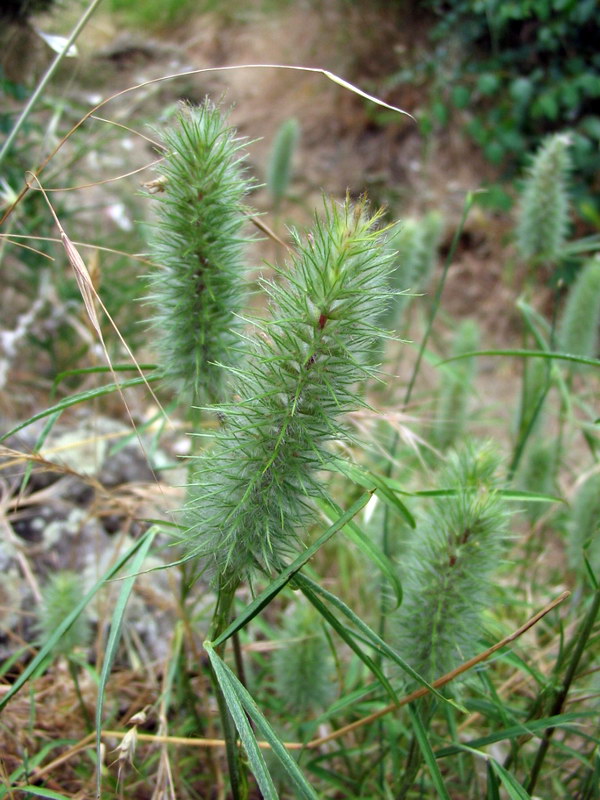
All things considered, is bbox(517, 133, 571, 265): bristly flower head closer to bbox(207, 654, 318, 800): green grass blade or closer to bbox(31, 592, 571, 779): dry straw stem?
bbox(31, 592, 571, 779): dry straw stem

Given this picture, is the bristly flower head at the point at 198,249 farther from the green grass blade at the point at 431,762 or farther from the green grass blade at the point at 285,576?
the green grass blade at the point at 431,762

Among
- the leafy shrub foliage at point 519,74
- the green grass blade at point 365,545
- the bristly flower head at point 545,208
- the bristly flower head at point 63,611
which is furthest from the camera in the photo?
the leafy shrub foliage at point 519,74

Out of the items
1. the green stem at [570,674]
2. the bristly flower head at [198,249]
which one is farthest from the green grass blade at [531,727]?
the bristly flower head at [198,249]

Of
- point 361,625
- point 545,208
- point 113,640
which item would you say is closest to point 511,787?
point 361,625

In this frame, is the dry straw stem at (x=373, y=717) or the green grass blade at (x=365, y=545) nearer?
the dry straw stem at (x=373, y=717)

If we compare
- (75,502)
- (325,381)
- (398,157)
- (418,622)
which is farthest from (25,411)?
(398,157)

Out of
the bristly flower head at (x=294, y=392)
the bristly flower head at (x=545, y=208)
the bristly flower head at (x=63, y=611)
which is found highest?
the bristly flower head at (x=545, y=208)

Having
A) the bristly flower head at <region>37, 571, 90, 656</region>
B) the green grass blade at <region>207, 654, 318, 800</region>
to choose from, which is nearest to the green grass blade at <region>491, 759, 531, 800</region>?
the green grass blade at <region>207, 654, 318, 800</region>
